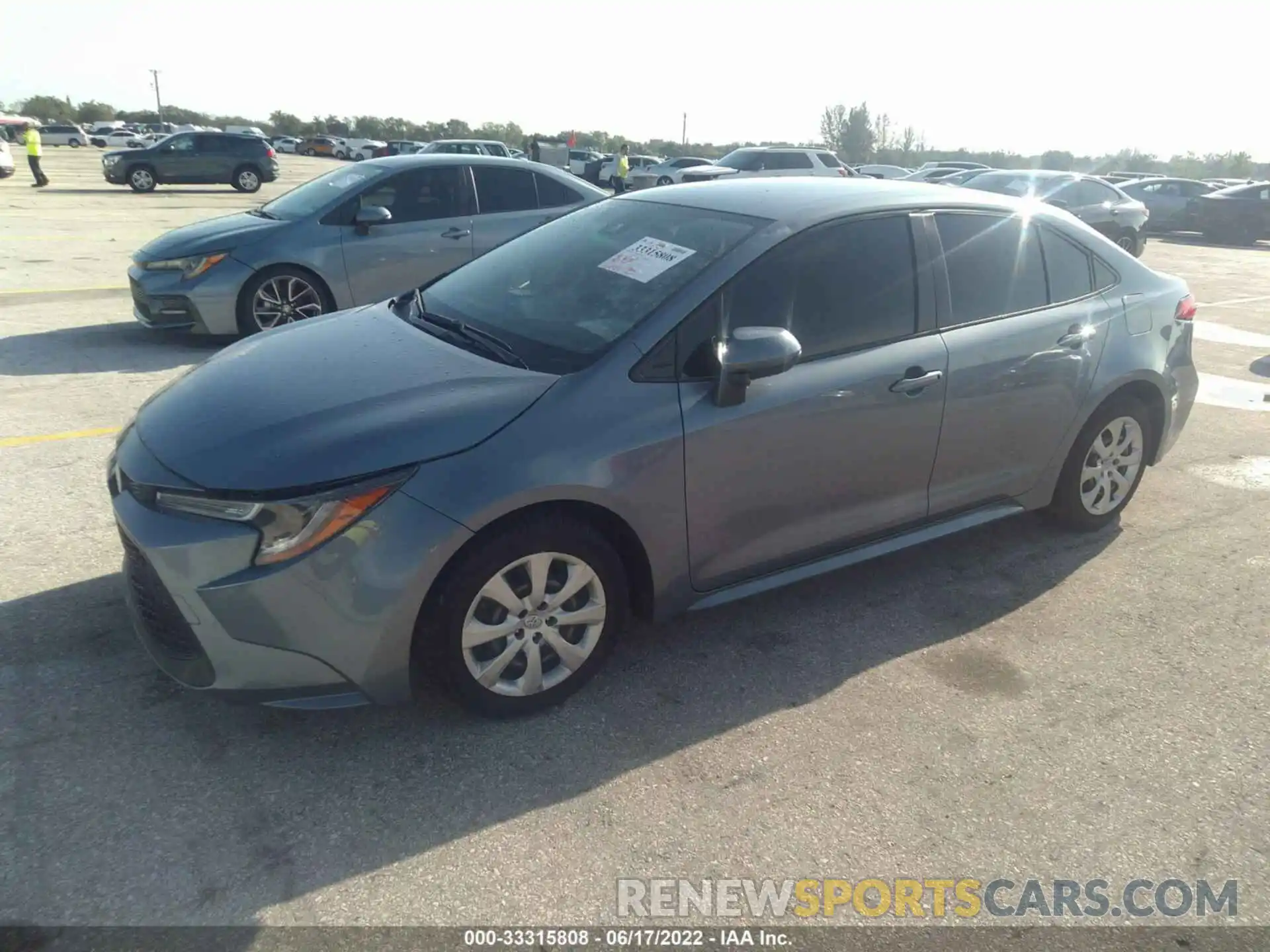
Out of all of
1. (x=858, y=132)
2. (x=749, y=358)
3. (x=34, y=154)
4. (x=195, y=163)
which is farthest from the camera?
(x=858, y=132)

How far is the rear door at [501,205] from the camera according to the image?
26.7 ft

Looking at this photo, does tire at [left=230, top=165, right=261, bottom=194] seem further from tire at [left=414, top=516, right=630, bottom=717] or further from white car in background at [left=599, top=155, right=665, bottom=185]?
tire at [left=414, top=516, right=630, bottom=717]

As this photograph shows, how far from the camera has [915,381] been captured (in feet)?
12.1

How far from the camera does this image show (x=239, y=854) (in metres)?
2.50

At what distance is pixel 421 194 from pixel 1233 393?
6.90 metres

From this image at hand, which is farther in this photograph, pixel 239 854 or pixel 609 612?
pixel 609 612

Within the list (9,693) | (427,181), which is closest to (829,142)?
(427,181)

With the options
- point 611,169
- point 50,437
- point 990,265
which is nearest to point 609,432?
point 990,265

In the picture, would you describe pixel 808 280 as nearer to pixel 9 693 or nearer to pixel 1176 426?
pixel 1176 426

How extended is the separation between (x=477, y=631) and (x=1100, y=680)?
2.34 meters

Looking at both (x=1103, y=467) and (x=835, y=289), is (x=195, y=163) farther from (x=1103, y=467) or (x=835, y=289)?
(x=1103, y=467)

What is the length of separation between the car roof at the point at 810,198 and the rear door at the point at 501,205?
159 inches

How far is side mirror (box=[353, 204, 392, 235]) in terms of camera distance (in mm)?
7570

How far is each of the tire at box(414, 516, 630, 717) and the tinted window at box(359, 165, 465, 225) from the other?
18.5 feet
